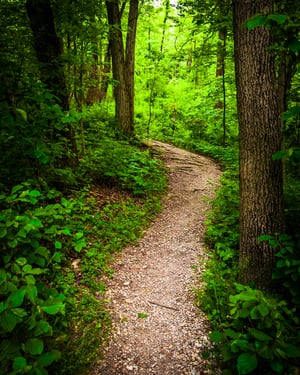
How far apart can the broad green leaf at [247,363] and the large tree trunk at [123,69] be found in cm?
803

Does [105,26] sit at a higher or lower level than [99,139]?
higher

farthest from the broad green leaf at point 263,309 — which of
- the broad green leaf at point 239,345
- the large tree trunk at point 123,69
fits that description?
the large tree trunk at point 123,69

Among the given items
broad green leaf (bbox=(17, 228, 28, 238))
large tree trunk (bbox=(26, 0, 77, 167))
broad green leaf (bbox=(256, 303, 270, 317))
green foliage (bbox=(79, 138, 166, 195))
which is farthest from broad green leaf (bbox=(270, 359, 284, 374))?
green foliage (bbox=(79, 138, 166, 195))

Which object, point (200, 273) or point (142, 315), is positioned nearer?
point (142, 315)

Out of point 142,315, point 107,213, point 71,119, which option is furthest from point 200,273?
point 71,119

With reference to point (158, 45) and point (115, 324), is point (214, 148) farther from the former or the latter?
point (158, 45)

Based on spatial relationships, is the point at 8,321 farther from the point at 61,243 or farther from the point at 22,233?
the point at 61,243

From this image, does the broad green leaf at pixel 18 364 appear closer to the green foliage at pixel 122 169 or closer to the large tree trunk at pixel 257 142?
the large tree trunk at pixel 257 142

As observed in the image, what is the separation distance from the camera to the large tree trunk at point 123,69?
8465 millimetres

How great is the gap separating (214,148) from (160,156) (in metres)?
3.52

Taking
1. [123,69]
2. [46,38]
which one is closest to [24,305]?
[46,38]

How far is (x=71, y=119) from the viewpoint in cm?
326

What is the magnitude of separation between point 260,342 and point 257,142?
2198 millimetres

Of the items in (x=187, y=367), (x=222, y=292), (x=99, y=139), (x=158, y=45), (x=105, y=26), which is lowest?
(x=187, y=367)
